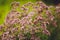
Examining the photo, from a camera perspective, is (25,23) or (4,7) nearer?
(25,23)

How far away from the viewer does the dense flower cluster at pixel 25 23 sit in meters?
5.26

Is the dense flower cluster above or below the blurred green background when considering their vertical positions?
below

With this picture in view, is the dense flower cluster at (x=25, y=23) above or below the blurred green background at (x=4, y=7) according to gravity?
below

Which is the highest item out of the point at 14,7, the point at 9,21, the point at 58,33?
the point at 14,7

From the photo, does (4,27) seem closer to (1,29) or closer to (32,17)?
(1,29)

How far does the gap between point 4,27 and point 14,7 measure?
0.61 meters

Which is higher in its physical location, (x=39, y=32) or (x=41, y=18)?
(x=41, y=18)

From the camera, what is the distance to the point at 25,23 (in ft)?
17.1

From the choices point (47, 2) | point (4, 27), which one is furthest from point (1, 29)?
point (47, 2)

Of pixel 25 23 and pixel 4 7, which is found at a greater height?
pixel 4 7

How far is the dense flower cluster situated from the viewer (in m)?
5.26

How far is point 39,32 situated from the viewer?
A: 5.36 m

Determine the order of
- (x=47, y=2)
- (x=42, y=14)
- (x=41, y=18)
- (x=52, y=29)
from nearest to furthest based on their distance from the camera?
(x=41, y=18)
(x=42, y=14)
(x=52, y=29)
(x=47, y=2)

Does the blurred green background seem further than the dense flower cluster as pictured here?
Yes
